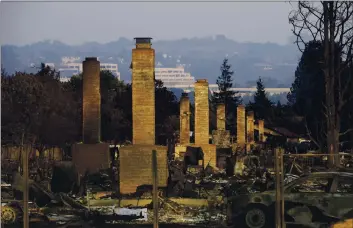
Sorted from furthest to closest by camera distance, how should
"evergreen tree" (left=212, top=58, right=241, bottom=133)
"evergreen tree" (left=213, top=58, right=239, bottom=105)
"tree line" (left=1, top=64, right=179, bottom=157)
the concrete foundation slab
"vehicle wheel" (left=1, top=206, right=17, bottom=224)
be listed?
"evergreen tree" (left=213, top=58, right=239, bottom=105) → "evergreen tree" (left=212, top=58, right=241, bottom=133) → "tree line" (left=1, top=64, right=179, bottom=157) → the concrete foundation slab → "vehicle wheel" (left=1, top=206, right=17, bottom=224)

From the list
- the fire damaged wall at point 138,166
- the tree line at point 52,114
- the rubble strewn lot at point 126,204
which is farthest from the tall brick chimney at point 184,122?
the fire damaged wall at point 138,166

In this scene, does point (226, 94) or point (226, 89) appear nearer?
point (226, 94)

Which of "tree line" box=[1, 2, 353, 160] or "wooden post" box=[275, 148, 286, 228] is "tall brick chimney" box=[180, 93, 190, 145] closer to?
"tree line" box=[1, 2, 353, 160]

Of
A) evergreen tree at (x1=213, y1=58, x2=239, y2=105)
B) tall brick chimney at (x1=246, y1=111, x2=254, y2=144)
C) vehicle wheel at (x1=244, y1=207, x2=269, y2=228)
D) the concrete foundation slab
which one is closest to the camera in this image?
vehicle wheel at (x1=244, y1=207, x2=269, y2=228)

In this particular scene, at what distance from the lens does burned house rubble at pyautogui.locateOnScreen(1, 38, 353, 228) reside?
577 inches

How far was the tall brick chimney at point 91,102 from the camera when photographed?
23109 mm

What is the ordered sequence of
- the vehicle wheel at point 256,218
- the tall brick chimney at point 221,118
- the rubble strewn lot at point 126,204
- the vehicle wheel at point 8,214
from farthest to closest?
the tall brick chimney at point 221,118 < the rubble strewn lot at point 126,204 < the vehicle wheel at point 256,218 < the vehicle wheel at point 8,214

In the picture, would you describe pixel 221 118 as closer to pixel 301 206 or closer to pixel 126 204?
pixel 126 204

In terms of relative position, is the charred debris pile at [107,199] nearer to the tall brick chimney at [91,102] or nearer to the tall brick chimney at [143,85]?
the tall brick chimney at [91,102]

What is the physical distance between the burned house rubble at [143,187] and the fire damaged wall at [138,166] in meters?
0.02

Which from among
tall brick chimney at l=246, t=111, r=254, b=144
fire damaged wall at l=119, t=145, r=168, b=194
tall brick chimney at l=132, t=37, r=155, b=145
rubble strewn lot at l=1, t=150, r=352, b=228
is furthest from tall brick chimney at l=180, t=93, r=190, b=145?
fire damaged wall at l=119, t=145, r=168, b=194

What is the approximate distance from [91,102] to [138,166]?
5.68 metres

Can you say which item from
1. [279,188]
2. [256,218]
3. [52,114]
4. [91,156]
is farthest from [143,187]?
[52,114]

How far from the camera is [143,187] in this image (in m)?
18.1
